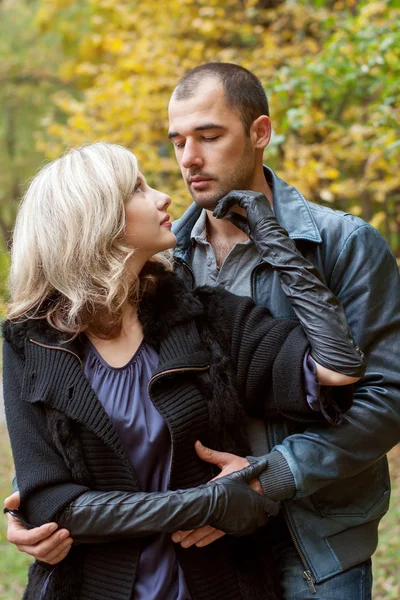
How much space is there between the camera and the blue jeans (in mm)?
2637

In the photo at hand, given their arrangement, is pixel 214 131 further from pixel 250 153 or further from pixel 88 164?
pixel 88 164

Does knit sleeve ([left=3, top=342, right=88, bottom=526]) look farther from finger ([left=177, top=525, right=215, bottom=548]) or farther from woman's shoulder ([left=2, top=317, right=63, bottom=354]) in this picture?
finger ([left=177, top=525, right=215, bottom=548])

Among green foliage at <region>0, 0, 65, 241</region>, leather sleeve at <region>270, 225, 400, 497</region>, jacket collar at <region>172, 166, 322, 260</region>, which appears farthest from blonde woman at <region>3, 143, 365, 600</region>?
green foliage at <region>0, 0, 65, 241</region>

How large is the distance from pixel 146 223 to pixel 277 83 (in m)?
3.36

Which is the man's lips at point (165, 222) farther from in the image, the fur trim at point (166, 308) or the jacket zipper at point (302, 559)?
the jacket zipper at point (302, 559)

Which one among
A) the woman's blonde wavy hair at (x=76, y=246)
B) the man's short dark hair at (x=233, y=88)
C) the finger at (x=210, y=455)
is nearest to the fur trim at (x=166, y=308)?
the woman's blonde wavy hair at (x=76, y=246)

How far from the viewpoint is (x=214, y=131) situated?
315cm

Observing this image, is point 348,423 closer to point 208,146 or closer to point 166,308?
point 166,308

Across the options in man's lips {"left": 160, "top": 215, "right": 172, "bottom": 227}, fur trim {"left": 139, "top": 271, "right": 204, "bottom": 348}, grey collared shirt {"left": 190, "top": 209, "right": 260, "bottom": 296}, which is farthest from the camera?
grey collared shirt {"left": 190, "top": 209, "right": 260, "bottom": 296}

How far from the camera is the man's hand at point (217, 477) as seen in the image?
240 cm

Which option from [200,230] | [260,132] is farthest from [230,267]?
[260,132]

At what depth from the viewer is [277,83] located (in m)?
5.64

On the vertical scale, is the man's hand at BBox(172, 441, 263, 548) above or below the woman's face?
below

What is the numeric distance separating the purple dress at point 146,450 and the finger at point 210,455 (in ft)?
0.33
